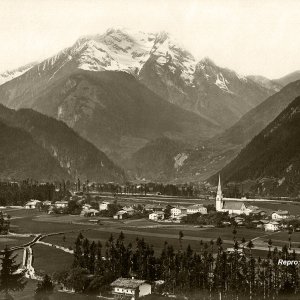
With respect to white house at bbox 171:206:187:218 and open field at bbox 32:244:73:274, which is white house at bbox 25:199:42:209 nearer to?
white house at bbox 171:206:187:218

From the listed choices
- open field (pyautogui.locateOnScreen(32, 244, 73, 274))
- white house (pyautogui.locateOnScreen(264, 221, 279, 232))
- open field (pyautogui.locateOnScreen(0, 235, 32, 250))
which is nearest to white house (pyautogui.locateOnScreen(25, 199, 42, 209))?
open field (pyautogui.locateOnScreen(0, 235, 32, 250))

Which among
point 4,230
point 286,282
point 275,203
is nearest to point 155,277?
point 286,282

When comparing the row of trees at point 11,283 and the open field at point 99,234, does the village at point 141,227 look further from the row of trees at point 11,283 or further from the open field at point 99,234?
the row of trees at point 11,283

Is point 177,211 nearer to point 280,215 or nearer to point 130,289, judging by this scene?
point 280,215

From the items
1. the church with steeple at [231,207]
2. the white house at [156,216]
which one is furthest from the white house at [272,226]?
the white house at [156,216]

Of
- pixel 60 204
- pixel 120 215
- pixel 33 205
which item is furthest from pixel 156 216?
pixel 33 205

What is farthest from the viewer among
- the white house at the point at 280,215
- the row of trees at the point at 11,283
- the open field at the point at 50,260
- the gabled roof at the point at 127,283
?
the white house at the point at 280,215
